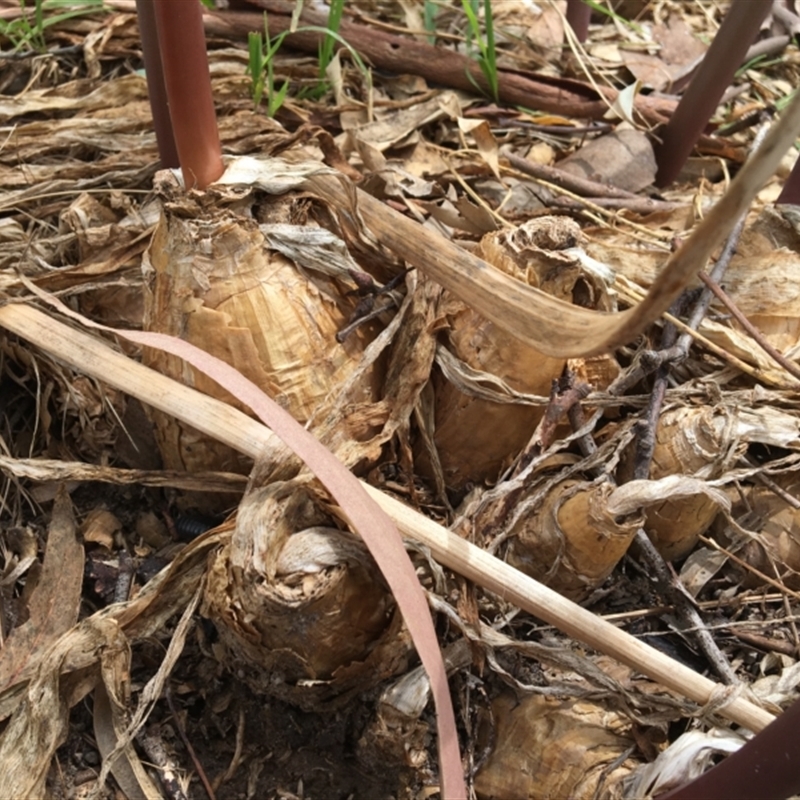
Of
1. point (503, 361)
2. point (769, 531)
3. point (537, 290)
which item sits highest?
point (537, 290)

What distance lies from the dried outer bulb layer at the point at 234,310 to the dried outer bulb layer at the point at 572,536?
8.3 inches

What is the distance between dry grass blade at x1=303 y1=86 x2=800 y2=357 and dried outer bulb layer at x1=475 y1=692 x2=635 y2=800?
1.17ft

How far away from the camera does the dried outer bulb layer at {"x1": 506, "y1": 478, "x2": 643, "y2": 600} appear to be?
732 mm

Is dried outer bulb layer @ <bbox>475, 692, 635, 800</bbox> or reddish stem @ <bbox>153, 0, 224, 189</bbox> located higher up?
reddish stem @ <bbox>153, 0, 224, 189</bbox>

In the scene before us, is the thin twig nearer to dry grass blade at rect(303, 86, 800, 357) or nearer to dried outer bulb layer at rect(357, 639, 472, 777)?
dried outer bulb layer at rect(357, 639, 472, 777)

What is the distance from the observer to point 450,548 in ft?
2.39

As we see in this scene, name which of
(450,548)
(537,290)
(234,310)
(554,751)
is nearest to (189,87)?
(234,310)

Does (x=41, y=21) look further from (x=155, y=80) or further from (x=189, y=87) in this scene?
(x=189, y=87)

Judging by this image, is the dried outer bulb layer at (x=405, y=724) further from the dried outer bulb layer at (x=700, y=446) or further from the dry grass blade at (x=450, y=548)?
the dried outer bulb layer at (x=700, y=446)

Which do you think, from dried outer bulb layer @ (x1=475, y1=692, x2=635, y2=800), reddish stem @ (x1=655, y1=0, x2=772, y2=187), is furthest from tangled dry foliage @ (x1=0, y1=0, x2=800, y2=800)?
reddish stem @ (x1=655, y1=0, x2=772, y2=187)

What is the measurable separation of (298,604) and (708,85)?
0.80 meters

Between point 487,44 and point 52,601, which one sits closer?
point 52,601

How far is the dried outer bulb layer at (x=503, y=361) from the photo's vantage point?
31.0 inches

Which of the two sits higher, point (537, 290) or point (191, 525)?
point (537, 290)
